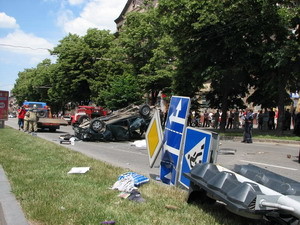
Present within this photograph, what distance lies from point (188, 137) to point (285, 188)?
2.40 meters

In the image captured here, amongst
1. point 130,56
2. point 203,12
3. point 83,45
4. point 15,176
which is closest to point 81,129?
point 203,12

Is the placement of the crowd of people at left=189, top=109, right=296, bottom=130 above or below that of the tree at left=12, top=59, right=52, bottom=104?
below

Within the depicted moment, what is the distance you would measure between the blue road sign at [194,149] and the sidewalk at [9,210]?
2576mm

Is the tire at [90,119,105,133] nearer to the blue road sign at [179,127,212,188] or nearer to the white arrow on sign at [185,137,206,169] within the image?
the blue road sign at [179,127,212,188]

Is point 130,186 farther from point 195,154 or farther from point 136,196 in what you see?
point 195,154

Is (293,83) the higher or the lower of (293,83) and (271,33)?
the lower

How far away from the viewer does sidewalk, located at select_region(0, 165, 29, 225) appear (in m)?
4.26

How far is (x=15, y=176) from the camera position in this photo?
6.71 meters

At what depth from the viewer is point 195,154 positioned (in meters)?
5.73

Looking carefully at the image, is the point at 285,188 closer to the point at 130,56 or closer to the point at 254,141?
the point at 254,141

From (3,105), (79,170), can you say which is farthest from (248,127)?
(3,105)

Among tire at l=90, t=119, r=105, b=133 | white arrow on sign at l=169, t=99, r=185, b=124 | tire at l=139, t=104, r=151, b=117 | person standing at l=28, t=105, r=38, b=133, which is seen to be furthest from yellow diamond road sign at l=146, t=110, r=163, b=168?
person standing at l=28, t=105, r=38, b=133

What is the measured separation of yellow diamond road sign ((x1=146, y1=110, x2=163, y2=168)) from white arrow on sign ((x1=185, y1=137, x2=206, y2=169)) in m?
0.75

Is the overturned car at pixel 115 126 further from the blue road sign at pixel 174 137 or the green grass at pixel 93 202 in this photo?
the blue road sign at pixel 174 137
